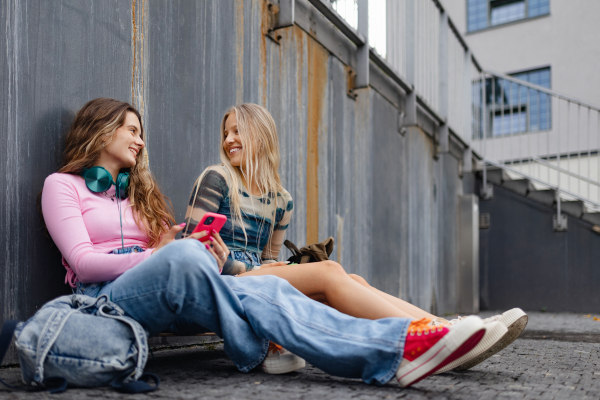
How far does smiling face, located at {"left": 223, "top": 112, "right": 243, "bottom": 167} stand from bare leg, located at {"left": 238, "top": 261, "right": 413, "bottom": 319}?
621 mm

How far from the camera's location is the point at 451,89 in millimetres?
7699

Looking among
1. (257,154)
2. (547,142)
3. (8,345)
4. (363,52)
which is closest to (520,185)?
(547,142)

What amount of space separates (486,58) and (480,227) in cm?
694

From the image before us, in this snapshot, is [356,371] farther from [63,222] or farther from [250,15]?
[250,15]

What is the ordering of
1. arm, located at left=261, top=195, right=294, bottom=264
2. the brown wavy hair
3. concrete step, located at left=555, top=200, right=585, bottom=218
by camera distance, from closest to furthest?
the brown wavy hair < arm, located at left=261, top=195, right=294, bottom=264 < concrete step, located at left=555, top=200, right=585, bottom=218

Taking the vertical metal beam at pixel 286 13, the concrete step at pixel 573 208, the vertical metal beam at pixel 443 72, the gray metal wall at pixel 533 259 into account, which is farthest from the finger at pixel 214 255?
the concrete step at pixel 573 208

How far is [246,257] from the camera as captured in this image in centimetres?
246

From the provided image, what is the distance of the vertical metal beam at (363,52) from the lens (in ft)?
15.4

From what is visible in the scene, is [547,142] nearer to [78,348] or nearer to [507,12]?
[507,12]

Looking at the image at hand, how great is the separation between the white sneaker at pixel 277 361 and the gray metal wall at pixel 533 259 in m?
7.04

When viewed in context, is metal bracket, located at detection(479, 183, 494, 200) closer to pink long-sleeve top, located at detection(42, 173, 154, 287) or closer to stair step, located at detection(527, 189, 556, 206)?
stair step, located at detection(527, 189, 556, 206)

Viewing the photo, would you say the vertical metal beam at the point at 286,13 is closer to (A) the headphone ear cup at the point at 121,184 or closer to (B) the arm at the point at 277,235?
(B) the arm at the point at 277,235

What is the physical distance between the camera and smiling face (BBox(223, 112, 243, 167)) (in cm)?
256

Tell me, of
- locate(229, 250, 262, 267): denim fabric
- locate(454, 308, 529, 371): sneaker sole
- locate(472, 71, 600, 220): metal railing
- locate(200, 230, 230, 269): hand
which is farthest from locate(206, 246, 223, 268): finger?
locate(472, 71, 600, 220): metal railing
